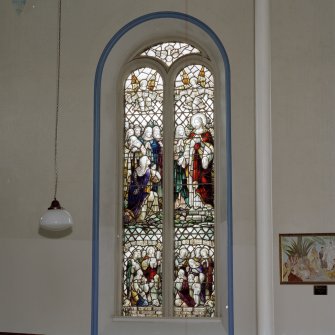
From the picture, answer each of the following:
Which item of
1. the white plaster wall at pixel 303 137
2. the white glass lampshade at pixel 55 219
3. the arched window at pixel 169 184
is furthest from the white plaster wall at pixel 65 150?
the white glass lampshade at pixel 55 219

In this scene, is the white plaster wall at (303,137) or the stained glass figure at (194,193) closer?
the white plaster wall at (303,137)

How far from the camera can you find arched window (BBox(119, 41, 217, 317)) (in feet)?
27.2

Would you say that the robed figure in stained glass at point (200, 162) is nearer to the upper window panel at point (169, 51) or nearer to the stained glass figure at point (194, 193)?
the stained glass figure at point (194, 193)

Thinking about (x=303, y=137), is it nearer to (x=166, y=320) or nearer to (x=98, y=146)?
(x=98, y=146)

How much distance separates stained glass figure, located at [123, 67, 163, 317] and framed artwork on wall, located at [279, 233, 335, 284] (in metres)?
1.50

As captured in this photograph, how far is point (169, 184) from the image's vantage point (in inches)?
335

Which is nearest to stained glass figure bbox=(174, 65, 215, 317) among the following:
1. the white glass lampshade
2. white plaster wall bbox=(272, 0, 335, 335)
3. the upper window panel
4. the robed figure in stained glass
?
the robed figure in stained glass

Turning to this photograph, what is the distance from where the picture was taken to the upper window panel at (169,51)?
8766 mm

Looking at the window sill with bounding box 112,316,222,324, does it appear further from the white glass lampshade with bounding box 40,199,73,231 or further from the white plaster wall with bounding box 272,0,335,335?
the white glass lampshade with bounding box 40,199,73,231

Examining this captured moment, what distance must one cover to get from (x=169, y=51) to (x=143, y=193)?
5.42ft

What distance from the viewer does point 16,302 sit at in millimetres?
7961

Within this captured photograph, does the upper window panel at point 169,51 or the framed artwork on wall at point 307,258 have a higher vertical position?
the upper window panel at point 169,51

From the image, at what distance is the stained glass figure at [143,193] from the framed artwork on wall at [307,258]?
1501 mm

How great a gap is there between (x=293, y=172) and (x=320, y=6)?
5.70 ft
